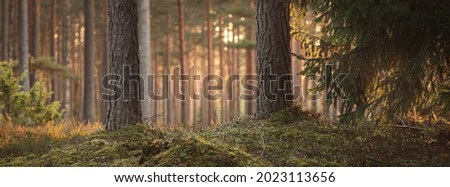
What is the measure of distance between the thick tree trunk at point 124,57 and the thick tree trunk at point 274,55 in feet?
8.69

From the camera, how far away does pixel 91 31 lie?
68.4ft

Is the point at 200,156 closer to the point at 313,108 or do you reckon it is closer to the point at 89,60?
the point at 313,108

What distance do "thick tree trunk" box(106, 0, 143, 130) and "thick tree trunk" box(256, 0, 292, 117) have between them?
265 centimetres

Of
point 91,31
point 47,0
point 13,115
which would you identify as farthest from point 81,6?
point 13,115

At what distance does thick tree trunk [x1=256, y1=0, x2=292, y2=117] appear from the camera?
10.9m

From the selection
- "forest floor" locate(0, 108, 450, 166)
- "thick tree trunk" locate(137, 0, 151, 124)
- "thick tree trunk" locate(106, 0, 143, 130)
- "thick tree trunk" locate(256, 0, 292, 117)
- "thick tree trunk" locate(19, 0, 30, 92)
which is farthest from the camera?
"thick tree trunk" locate(19, 0, 30, 92)

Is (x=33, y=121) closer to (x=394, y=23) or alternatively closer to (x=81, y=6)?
(x=394, y=23)

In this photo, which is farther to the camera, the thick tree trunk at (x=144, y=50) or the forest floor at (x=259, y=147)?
the thick tree trunk at (x=144, y=50)

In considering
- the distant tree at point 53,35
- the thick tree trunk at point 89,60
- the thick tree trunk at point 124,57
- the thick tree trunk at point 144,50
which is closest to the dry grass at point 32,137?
the thick tree trunk at point 124,57

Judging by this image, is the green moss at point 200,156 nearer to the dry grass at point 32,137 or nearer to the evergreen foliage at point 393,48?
the evergreen foliage at point 393,48

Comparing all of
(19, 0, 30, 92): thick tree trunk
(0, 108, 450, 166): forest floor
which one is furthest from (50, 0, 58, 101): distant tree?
(0, 108, 450, 166): forest floor

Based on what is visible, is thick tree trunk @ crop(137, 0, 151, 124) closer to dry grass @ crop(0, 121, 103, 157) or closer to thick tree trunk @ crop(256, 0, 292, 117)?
dry grass @ crop(0, 121, 103, 157)

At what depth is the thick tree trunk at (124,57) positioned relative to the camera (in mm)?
10219

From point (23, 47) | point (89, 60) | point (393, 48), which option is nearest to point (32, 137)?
point (23, 47)
